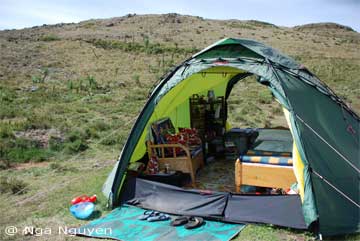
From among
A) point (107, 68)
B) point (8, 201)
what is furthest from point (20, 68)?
point (8, 201)

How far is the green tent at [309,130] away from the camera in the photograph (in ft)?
17.4

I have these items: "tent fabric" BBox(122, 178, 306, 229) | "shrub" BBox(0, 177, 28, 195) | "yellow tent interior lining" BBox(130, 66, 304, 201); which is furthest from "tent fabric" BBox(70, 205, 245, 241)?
"shrub" BBox(0, 177, 28, 195)

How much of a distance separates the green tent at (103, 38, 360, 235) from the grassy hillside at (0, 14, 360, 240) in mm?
549

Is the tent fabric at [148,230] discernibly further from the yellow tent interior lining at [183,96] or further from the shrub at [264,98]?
the shrub at [264,98]

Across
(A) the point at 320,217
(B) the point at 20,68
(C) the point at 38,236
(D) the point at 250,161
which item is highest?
(B) the point at 20,68

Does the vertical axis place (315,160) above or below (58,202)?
above

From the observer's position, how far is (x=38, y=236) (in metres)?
5.71

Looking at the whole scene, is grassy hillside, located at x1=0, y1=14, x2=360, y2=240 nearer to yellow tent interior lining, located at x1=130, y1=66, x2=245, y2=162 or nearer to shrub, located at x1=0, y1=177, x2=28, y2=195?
shrub, located at x1=0, y1=177, x2=28, y2=195

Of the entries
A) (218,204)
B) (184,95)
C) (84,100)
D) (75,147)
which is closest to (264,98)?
(84,100)

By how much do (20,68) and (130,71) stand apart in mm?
8273

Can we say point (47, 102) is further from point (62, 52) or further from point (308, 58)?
point (308, 58)

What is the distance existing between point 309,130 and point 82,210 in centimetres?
371

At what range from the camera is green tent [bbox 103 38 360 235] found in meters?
5.30

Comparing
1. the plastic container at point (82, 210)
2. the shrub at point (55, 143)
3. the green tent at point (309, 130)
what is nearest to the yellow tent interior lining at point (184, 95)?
the green tent at point (309, 130)
